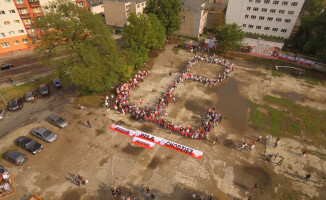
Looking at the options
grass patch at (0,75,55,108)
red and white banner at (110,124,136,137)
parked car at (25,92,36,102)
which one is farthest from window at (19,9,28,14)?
red and white banner at (110,124,136,137)

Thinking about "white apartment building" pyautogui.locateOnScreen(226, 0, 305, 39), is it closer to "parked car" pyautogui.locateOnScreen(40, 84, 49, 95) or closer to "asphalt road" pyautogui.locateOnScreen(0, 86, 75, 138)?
"asphalt road" pyautogui.locateOnScreen(0, 86, 75, 138)

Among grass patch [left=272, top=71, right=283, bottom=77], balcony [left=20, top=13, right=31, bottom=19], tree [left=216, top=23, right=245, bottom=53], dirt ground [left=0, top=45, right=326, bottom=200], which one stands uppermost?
balcony [left=20, top=13, right=31, bottom=19]

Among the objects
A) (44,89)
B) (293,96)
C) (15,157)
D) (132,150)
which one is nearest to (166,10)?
(44,89)

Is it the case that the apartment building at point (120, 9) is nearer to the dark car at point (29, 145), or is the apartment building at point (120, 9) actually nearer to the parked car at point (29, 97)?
the parked car at point (29, 97)

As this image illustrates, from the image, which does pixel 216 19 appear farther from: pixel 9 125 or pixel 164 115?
pixel 9 125

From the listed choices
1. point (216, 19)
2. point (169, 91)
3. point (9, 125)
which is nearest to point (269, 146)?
point (169, 91)

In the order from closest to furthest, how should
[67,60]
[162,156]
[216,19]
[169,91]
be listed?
[162,156] < [67,60] < [169,91] < [216,19]
